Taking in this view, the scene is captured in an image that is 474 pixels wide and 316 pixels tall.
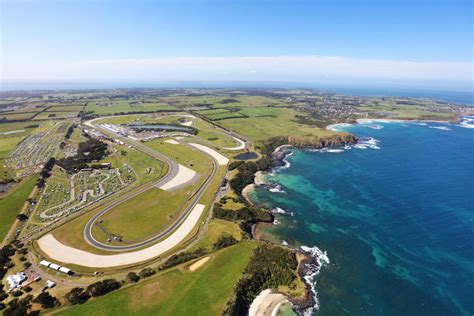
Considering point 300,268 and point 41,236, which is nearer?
point 300,268

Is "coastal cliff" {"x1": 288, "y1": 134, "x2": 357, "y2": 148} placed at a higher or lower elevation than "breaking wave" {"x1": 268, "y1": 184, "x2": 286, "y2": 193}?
higher

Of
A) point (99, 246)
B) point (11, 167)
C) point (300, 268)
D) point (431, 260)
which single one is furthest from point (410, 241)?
point (11, 167)

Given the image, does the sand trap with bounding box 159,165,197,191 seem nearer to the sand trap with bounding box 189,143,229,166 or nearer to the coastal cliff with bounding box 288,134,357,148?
the sand trap with bounding box 189,143,229,166

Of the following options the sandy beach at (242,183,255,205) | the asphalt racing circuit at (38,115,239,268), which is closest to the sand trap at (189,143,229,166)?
the sandy beach at (242,183,255,205)

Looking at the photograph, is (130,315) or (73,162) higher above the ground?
(73,162)

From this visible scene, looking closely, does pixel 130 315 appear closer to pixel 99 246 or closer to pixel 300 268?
pixel 99 246

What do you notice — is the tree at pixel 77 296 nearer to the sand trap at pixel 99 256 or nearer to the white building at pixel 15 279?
the sand trap at pixel 99 256

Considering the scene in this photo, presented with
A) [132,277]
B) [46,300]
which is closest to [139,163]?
[132,277]
